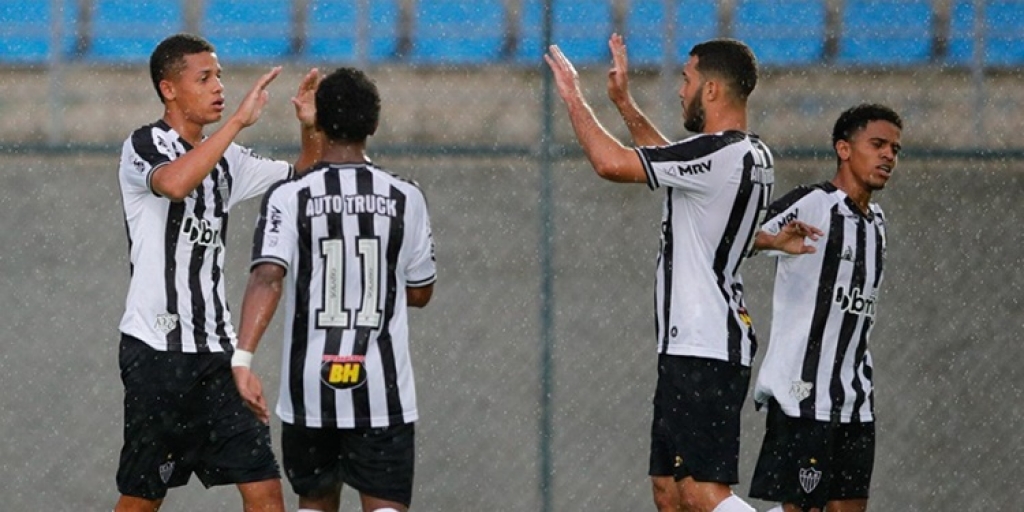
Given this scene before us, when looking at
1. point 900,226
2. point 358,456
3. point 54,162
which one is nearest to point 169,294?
point 358,456

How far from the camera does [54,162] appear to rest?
745cm

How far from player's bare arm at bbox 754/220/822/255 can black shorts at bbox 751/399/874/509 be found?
0.62 m

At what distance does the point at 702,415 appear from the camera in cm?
559

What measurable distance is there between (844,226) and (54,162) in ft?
11.0

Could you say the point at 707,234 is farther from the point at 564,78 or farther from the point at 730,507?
the point at 730,507

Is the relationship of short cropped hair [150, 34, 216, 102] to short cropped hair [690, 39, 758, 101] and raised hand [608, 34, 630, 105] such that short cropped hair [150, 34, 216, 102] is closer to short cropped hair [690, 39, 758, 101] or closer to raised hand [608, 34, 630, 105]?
raised hand [608, 34, 630, 105]

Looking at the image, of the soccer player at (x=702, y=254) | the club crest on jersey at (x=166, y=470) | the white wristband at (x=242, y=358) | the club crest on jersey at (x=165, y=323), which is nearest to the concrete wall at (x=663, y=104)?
the soccer player at (x=702, y=254)

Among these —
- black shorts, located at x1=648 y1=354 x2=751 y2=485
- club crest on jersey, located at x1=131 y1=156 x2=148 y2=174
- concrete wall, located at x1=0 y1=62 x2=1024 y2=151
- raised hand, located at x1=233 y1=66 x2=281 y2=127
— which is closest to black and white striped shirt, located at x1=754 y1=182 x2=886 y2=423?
black shorts, located at x1=648 y1=354 x2=751 y2=485

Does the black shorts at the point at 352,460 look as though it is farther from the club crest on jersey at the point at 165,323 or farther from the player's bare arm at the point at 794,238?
the player's bare arm at the point at 794,238

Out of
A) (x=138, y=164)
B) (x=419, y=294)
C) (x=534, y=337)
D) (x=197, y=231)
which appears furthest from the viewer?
(x=534, y=337)

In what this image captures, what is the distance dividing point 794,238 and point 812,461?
0.82 metres

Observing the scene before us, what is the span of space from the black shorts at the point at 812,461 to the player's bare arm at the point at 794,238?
618 millimetres

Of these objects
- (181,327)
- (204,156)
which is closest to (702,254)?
(204,156)

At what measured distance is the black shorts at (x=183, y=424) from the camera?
230 inches
